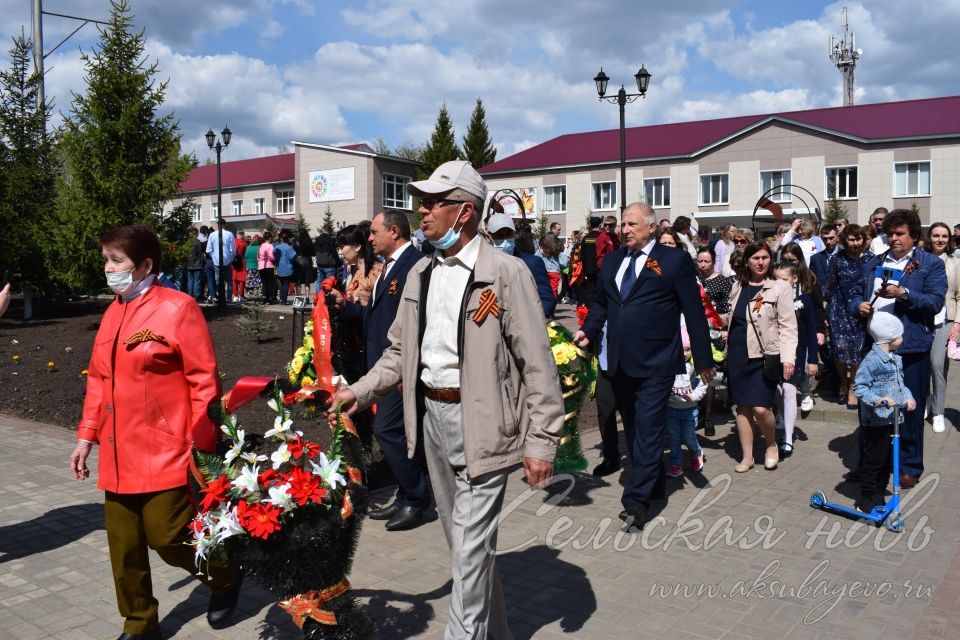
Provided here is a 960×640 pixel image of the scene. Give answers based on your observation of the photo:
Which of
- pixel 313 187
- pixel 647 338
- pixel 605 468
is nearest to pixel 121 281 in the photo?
pixel 647 338

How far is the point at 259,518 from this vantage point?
3.62m

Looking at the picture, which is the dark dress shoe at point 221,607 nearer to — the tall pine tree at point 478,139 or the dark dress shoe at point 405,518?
the dark dress shoe at point 405,518

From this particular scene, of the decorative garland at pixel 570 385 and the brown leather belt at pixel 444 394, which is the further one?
the decorative garland at pixel 570 385

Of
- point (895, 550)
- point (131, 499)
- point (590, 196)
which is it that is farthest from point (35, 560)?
point (590, 196)

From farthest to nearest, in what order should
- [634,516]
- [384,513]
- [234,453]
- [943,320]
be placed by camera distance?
A: [943,320]
[384,513]
[634,516]
[234,453]

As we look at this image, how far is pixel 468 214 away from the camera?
3684mm

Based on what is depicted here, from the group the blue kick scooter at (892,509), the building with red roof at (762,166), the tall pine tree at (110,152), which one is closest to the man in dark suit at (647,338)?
the blue kick scooter at (892,509)

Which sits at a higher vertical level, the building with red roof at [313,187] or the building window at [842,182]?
the building with red roof at [313,187]

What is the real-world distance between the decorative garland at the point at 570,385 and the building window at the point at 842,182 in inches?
1593

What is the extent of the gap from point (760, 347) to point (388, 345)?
338cm

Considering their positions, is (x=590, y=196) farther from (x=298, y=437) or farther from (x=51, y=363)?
(x=298, y=437)

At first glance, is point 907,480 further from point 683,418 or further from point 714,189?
point 714,189

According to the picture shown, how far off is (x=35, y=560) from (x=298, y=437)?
2.64m

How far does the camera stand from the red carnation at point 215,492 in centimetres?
376
